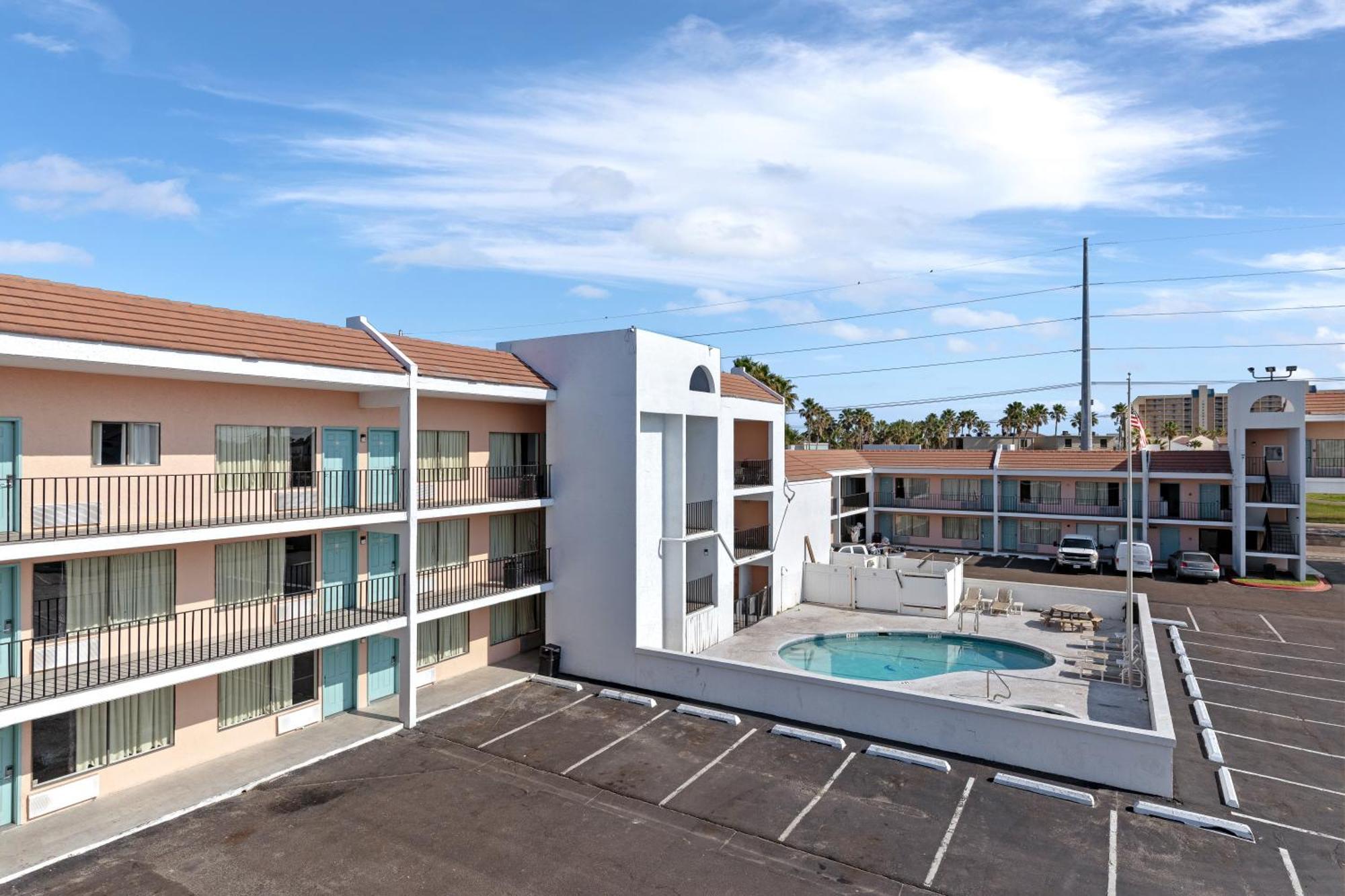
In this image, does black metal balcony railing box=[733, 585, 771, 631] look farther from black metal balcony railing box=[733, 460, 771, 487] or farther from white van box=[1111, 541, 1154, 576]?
white van box=[1111, 541, 1154, 576]

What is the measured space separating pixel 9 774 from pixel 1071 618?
27.5 m

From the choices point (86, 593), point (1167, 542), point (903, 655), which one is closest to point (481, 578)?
point (86, 593)

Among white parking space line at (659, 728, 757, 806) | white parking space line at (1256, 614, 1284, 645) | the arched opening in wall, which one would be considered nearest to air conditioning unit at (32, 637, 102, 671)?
white parking space line at (659, 728, 757, 806)

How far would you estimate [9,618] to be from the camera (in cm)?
1252

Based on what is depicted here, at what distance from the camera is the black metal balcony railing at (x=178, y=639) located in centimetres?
1242

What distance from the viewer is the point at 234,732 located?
15461 millimetres

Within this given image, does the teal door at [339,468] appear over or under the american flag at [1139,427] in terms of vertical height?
under

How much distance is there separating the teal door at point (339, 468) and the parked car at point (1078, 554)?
33085 millimetres

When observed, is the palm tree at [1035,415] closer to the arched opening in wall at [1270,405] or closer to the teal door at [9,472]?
the arched opening in wall at [1270,405]

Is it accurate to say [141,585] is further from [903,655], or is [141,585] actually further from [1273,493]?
[1273,493]

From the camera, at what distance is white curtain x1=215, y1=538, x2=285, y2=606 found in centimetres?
1522

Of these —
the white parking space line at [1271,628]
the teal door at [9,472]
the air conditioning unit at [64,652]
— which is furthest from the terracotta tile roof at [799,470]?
the teal door at [9,472]

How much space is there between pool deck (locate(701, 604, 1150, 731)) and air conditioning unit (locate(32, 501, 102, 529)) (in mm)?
14448

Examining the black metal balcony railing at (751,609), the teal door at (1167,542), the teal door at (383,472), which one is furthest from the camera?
the teal door at (1167,542)
